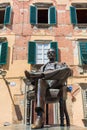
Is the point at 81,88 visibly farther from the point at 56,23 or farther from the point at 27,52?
the point at 56,23

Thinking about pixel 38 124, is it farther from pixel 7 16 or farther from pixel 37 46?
pixel 7 16

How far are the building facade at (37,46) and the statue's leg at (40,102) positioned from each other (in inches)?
270

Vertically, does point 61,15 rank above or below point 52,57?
above

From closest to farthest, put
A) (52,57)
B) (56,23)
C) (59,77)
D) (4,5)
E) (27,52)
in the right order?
1. (59,77)
2. (52,57)
3. (27,52)
4. (56,23)
5. (4,5)

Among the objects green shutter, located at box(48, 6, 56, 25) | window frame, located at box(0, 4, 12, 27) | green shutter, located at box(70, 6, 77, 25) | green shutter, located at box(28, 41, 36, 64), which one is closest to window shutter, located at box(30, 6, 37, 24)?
green shutter, located at box(48, 6, 56, 25)

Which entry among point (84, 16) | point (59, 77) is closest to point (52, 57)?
point (59, 77)

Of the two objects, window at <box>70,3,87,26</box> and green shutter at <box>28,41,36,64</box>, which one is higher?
window at <box>70,3,87,26</box>

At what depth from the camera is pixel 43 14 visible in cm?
1545

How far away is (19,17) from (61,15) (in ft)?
8.07

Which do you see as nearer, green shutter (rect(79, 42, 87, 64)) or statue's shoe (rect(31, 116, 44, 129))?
statue's shoe (rect(31, 116, 44, 129))

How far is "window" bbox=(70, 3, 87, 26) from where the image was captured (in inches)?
555

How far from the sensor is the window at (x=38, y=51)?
494 inches

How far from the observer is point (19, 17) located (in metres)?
14.2

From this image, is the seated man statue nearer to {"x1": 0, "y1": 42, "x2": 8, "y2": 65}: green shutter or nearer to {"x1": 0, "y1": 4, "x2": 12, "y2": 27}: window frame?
{"x1": 0, "y1": 42, "x2": 8, "y2": 65}: green shutter
